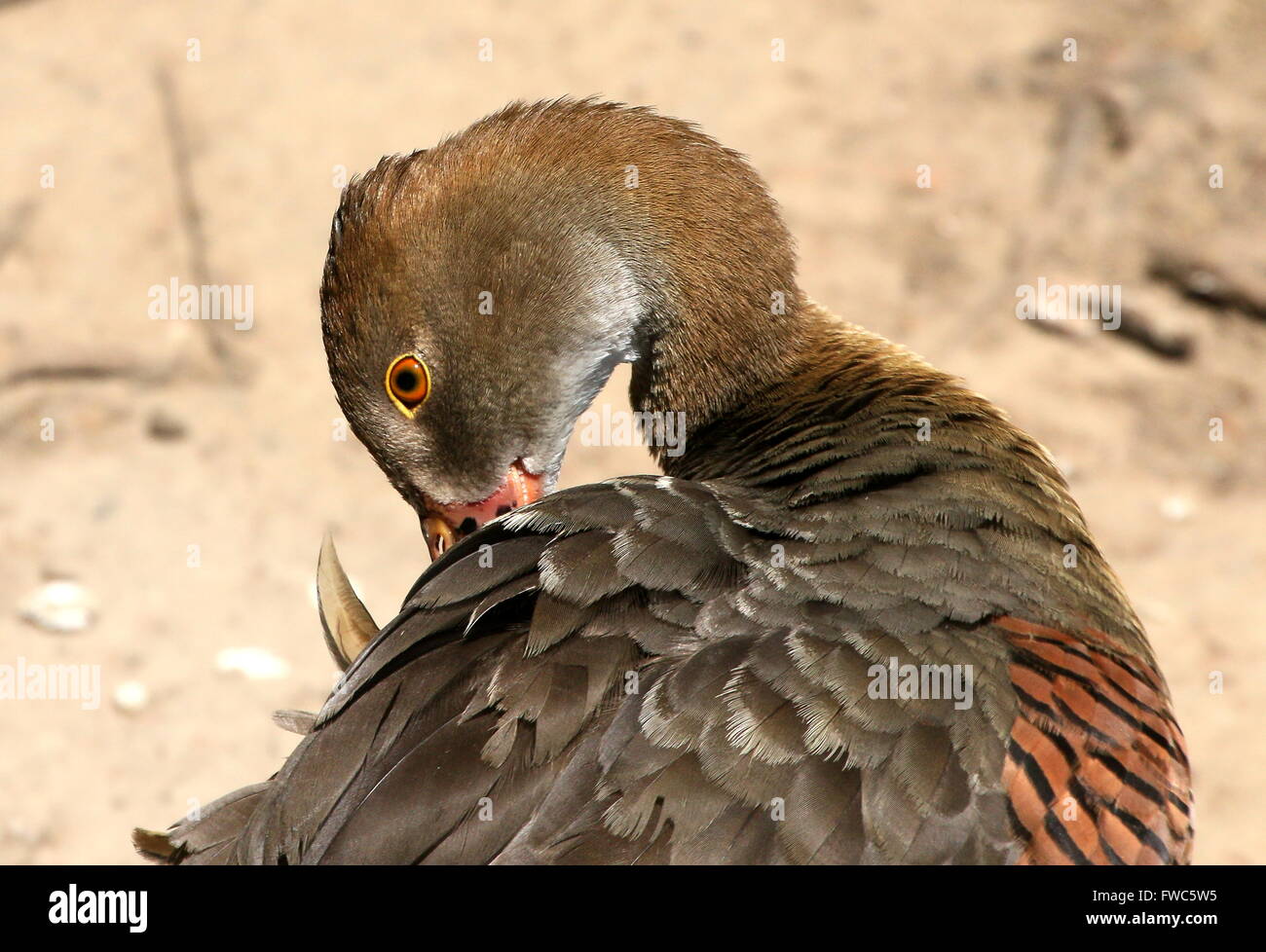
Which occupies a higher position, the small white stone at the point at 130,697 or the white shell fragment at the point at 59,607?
the white shell fragment at the point at 59,607

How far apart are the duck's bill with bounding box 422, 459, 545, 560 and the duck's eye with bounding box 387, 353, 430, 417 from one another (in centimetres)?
23

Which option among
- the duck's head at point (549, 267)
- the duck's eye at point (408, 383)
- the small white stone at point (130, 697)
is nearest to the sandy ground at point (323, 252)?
the small white stone at point (130, 697)

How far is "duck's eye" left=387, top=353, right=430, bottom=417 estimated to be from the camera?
2.75 metres

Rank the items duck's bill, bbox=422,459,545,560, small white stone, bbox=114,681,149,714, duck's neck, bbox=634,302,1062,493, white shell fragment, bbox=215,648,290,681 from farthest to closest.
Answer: white shell fragment, bbox=215,648,290,681 < small white stone, bbox=114,681,149,714 < duck's bill, bbox=422,459,545,560 < duck's neck, bbox=634,302,1062,493

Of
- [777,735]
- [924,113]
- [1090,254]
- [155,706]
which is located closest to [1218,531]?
[1090,254]

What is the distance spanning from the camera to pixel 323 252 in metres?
5.45

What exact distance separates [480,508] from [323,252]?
2.88 meters

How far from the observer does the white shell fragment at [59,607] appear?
4270mm

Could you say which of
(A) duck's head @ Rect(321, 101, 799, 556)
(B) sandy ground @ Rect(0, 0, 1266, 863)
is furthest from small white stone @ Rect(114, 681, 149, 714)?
(A) duck's head @ Rect(321, 101, 799, 556)

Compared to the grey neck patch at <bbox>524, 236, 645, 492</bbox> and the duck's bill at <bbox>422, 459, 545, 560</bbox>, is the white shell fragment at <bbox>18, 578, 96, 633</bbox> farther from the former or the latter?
the grey neck patch at <bbox>524, 236, 645, 492</bbox>

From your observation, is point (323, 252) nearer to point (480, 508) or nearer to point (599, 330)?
point (480, 508)

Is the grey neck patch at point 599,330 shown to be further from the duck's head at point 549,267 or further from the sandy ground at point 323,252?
the sandy ground at point 323,252

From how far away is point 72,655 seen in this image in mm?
4188

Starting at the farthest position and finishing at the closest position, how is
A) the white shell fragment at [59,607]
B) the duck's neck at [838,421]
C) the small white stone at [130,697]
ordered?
the white shell fragment at [59,607], the small white stone at [130,697], the duck's neck at [838,421]
